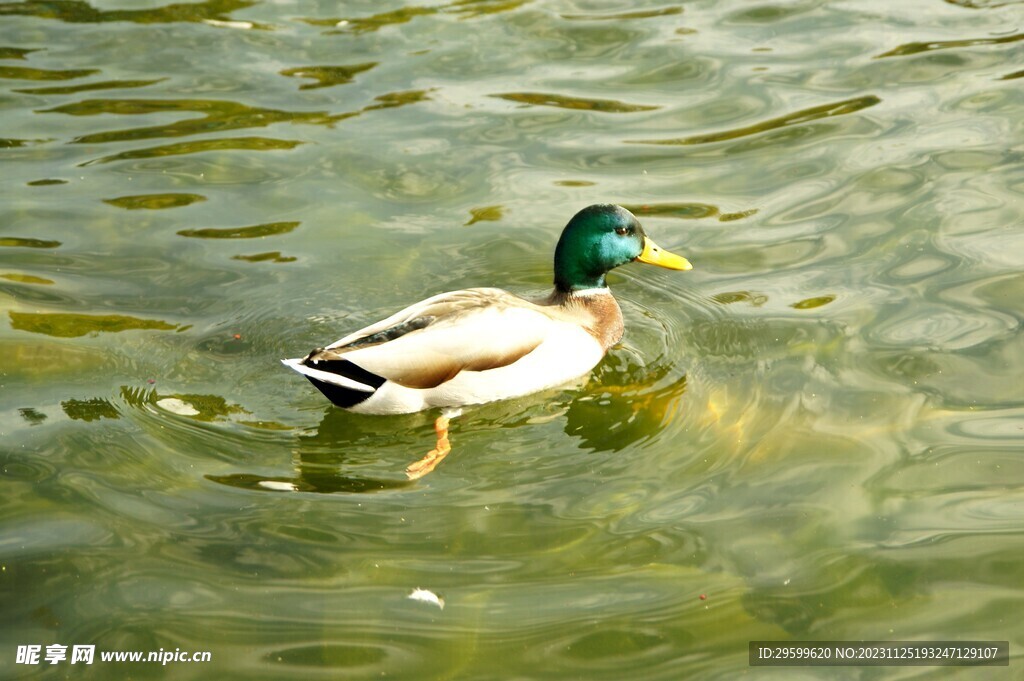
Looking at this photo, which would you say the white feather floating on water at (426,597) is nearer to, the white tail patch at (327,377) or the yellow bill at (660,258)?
the white tail patch at (327,377)

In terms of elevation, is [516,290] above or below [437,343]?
below

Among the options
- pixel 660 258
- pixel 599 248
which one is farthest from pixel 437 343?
pixel 660 258

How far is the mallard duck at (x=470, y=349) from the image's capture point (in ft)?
19.2

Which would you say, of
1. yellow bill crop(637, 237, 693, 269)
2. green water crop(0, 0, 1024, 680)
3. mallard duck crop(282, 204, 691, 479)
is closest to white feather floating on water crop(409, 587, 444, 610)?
green water crop(0, 0, 1024, 680)

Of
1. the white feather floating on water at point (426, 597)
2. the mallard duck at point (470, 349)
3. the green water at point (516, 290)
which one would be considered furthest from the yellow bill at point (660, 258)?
the white feather floating on water at point (426, 597)

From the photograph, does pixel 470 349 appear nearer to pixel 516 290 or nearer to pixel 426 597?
pixel 516 290

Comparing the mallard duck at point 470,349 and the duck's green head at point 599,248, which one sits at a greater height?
the duck's green head at point 599,248

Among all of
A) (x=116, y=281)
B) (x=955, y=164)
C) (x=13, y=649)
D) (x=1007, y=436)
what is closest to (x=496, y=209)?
(x=116, y=281)

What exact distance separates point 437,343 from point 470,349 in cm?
16

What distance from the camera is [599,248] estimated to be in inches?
264

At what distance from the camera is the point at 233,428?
18.8ft

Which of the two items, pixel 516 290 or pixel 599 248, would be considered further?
pixel 516 290

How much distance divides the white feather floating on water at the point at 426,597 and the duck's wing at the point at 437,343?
4.21 feet

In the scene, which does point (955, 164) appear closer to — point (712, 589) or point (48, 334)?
point (712, 589)
